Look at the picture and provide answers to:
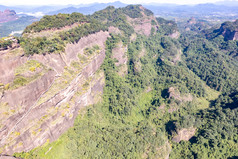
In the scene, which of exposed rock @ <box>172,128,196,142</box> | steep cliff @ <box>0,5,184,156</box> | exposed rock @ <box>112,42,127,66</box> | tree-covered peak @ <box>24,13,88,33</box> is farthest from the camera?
exposed rock @ <box>112,42,127,66</box>

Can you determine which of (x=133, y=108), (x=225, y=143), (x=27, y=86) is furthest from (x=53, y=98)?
(x=225, y=143)

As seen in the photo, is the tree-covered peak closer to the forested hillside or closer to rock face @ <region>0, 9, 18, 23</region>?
the forested hillside

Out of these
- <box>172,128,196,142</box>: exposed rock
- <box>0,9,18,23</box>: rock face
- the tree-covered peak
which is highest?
the tree-covered peak

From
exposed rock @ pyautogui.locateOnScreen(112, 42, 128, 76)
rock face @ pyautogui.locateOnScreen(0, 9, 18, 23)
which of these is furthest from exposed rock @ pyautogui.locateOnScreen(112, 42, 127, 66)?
rock face @ pyautogui.locateOnScreen(0, 9, 18, 23)

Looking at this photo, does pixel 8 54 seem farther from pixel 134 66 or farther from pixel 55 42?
pixel 134 66

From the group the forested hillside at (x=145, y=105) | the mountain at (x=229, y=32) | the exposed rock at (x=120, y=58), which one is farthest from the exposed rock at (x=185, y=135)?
the mountain at (x=229, y=32)

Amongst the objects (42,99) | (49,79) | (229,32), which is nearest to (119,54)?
(49,79)

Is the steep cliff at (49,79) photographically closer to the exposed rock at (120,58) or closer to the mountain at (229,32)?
the exposed rock at (120,58)
